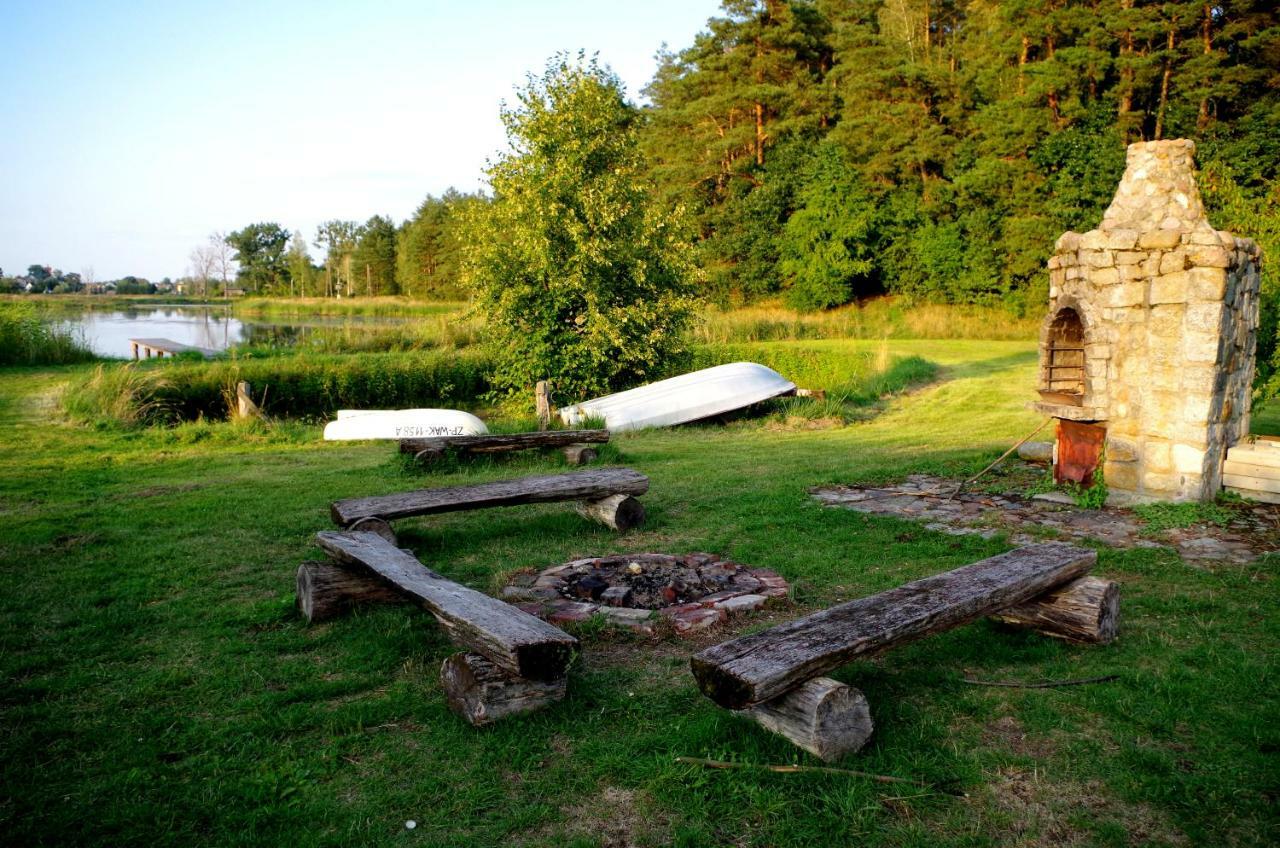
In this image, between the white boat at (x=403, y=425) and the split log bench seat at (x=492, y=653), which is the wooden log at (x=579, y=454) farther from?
the split log bench seat at (x=492, y=653)

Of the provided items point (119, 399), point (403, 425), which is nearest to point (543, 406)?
point (403, 425)

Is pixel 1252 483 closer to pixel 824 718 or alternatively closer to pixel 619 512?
pixel 619 512

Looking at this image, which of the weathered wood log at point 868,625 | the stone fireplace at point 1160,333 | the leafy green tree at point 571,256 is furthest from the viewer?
the leafy green tree at point 571,256

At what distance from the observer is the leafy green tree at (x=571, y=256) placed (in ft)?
44.5

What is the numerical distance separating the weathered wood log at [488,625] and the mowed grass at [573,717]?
28 centimetres

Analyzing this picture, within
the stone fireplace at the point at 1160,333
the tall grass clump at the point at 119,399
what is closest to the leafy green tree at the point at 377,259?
the tall grass clump at the point at 119,399

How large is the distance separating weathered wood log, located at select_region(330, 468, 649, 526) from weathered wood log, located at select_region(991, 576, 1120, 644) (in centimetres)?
301

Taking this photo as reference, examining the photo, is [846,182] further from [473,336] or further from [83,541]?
[83,541]

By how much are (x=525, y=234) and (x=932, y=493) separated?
336 inches

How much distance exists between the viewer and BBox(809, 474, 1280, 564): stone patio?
220 inches

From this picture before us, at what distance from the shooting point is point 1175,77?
2359cm

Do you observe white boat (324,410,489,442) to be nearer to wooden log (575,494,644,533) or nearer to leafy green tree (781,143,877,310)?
wooden log (575,494,644,533)

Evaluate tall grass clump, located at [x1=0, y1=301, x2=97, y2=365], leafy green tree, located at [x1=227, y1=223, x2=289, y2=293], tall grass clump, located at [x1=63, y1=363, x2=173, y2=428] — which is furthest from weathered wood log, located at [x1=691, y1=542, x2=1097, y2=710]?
leafy green tree, located at [x1=227, y1=223, x2=289, y2=293]

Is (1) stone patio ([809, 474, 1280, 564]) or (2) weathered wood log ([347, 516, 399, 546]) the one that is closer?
(2) weathered wood log ([347, 516, 399, 546])
